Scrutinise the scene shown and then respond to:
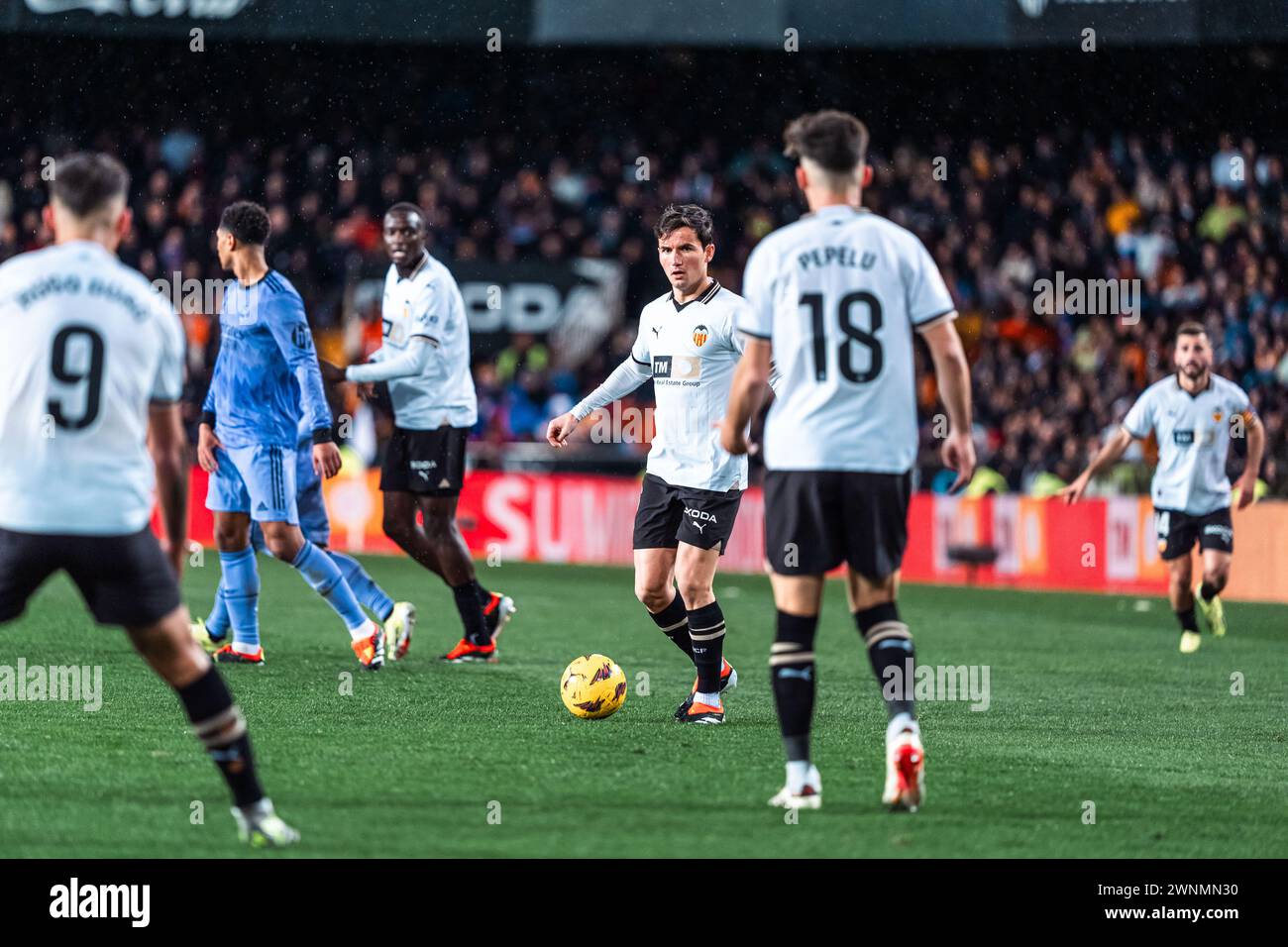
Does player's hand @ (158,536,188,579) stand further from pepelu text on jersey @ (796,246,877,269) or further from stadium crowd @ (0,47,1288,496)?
stadium crowd @ (0,47,1288,496)

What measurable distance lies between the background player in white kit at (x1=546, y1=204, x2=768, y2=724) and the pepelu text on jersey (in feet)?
7.50

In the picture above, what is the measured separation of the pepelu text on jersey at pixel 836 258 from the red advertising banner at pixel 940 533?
1111cm

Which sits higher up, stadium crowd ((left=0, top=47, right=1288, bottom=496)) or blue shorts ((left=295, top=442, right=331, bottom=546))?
stadium crowd ((left=0, top=47, right=1288, bottom=496))

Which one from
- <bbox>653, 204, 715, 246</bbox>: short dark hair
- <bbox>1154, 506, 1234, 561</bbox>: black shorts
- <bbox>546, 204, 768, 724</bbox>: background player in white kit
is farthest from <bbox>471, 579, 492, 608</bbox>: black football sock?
<bbox>1154, 506, 1234, 561</bbox>: black shorts

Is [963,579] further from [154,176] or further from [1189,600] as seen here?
[154,176]

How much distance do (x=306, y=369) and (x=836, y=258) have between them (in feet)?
13.8

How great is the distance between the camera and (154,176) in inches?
1007

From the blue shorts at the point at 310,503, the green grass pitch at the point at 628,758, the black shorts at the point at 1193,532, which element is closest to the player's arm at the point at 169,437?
the green grass pitch at the point at 628,758

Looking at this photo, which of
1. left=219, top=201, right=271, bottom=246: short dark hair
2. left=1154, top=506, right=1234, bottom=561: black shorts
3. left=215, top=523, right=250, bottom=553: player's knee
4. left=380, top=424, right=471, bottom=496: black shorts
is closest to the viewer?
left=219, top=201, right=271, bottom=246: short dark hair

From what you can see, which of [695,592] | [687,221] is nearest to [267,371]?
[687,221]

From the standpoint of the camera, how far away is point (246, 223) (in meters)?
9.17

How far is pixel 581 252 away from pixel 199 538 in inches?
290

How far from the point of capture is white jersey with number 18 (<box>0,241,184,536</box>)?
15.9ft

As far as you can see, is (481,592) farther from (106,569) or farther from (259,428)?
(106,569)
